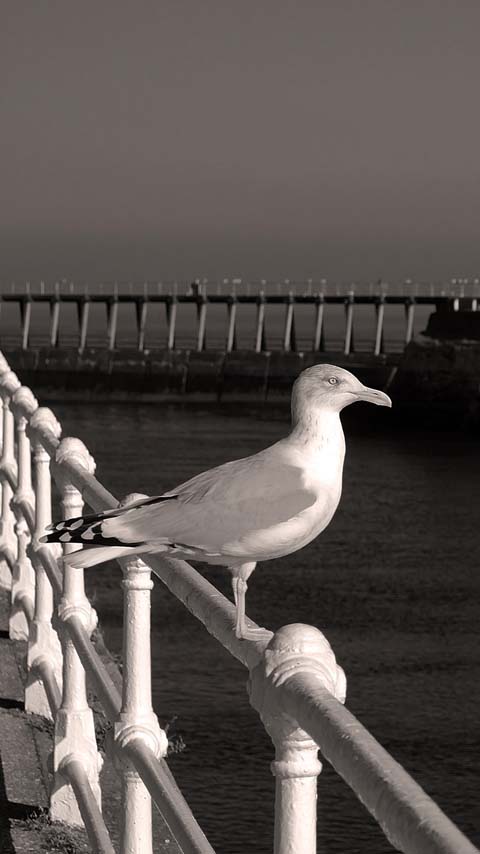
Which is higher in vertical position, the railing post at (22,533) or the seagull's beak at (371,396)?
the seagull's beak at (371,396)

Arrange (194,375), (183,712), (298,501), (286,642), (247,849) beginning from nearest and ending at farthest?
(286,642) → (298,501) → (247,849) → (183,712) → (194,375)

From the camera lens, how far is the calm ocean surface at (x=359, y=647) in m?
10.5

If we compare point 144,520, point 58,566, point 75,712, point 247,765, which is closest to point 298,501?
point 144,520

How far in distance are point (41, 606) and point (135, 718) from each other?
7.22 ft

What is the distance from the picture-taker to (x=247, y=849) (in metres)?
8.81

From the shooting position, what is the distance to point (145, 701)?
123 inches

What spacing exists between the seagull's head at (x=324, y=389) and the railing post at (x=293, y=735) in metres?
1.02

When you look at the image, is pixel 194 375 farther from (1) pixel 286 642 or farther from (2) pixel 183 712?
(1) pixel 286 642

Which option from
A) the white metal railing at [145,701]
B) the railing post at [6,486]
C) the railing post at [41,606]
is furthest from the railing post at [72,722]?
the railing post at [6,486]

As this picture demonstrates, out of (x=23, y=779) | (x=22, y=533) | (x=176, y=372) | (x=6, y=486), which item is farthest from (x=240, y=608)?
(x=176, y=372)

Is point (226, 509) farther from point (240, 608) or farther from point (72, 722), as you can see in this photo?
point (72, 722)

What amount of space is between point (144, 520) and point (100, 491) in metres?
0.88

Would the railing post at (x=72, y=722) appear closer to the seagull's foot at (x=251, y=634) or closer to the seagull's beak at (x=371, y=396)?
the seagull's beak at (x=371, y=396)

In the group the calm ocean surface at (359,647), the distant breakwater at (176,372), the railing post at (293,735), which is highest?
the distant breakwater at (176,372)
